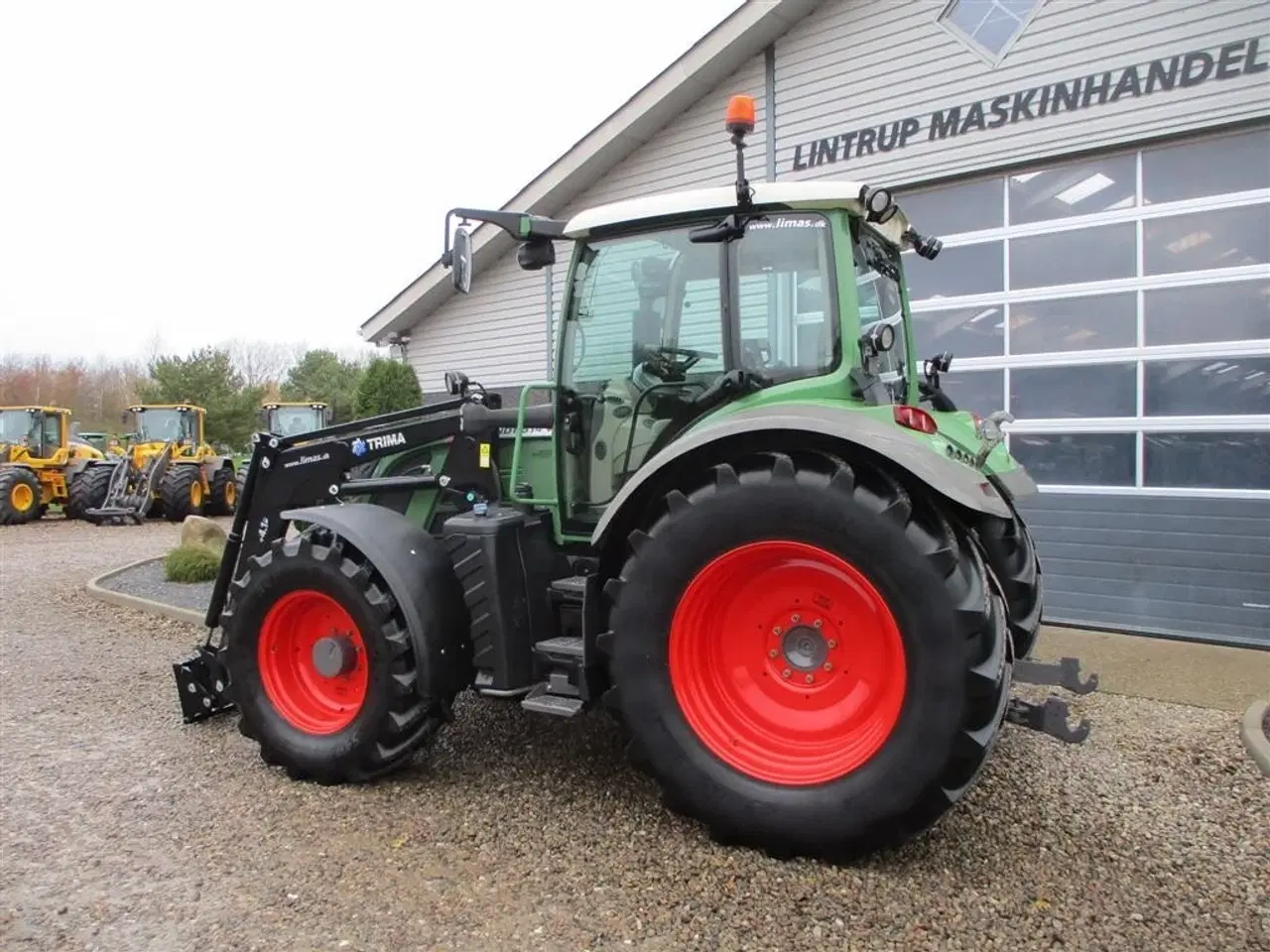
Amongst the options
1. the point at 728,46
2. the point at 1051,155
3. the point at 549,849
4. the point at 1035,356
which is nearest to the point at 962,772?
the point at 549,849

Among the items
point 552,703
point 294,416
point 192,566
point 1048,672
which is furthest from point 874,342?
point 294,416

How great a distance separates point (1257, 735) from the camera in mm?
4285

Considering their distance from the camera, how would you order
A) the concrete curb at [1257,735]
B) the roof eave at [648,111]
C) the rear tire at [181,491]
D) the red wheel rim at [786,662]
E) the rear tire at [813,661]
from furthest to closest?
the rear tire at [181,491]
the roof eave at [648,111]
the concrete curb at [1257,735]
the red wheel rim at [786,662]
the rear tire at [813,661]

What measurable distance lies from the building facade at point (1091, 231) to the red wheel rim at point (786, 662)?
4.32m

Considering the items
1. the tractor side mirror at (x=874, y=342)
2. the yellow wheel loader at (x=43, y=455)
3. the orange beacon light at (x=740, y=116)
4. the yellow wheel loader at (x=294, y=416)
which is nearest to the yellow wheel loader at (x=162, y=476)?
the yellow wheel loader at (x=43, y=455)

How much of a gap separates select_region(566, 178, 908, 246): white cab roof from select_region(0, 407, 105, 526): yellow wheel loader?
670 inches

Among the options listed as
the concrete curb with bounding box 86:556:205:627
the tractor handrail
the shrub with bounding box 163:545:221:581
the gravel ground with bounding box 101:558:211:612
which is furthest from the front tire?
the tractor handrail

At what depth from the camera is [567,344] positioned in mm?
3883

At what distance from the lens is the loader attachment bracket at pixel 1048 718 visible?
3.09 m

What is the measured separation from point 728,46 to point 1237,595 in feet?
18.9

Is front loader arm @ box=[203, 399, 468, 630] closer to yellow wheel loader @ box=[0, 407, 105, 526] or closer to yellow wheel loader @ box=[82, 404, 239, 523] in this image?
yellow wheel loader @ box=[82, 404, 239, 523]

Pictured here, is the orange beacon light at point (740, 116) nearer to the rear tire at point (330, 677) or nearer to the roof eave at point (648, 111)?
the rear tire at point (330, 677)

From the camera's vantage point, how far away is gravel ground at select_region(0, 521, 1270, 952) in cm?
272

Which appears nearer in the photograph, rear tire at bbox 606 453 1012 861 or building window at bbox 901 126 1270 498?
rear tire at bbox 606 453 1012 861
